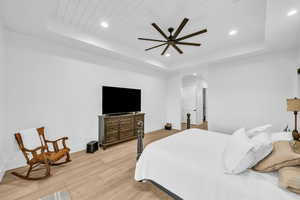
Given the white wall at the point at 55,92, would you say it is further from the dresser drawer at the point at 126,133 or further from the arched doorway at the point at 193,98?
the arched doorway at the point at 193,98

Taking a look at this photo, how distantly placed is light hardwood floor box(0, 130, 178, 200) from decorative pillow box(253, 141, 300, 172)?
1225mm

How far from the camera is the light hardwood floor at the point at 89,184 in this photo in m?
1.76

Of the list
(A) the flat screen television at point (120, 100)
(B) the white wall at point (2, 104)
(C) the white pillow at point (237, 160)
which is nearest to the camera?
(C) the white pillow at point (237, 160)

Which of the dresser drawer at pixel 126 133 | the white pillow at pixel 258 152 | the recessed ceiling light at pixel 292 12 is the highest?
the recessed ceiling light at pixel 292 12

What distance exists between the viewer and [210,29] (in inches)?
111

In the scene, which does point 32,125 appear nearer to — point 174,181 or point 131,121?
point 131,121

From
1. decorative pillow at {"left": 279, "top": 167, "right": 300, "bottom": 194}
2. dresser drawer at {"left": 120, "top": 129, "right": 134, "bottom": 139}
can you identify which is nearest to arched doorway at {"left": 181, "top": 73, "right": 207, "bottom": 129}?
dresser drawer at {"left": 120, "top": 129, "right": 134, "bottom": 139}

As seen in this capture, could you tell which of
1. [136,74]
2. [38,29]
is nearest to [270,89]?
[136,74]

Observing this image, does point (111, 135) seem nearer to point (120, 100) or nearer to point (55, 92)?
point (120, 100)

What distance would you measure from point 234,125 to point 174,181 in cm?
352

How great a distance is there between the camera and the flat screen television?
3.63 metres

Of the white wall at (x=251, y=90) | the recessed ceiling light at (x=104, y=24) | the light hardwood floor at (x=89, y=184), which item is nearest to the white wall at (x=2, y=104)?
the light hardwood floor at (x=89, y=184)

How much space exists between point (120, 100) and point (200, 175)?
3.15 m

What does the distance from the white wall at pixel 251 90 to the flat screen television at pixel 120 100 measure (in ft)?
8.87
